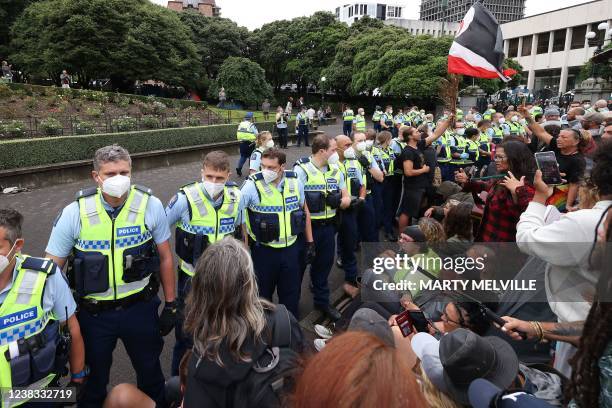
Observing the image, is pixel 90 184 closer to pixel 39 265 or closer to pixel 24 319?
pixel 39 265

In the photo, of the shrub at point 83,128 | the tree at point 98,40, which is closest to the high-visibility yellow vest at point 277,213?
the shrub at point 83,128

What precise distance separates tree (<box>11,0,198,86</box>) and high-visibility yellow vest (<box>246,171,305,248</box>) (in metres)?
28.4

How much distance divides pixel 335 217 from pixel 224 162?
198 centimetres

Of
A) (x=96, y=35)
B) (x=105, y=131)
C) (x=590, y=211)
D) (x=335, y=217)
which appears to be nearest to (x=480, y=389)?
(x=590, y=211)

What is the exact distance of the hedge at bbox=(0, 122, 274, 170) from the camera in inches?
465

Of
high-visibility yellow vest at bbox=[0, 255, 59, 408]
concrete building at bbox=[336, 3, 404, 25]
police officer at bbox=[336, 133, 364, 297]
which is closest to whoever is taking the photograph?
high-visibility yellow vest at bbox=[0, 255, 59, 408]

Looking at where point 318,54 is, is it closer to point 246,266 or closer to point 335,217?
point 335,217

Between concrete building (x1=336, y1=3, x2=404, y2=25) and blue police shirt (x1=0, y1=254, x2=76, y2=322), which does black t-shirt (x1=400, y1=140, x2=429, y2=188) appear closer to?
blue police shirt (x1=0, y1=254, x2=76, y2=322)

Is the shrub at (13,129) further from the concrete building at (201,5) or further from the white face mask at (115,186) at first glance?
the concrete building at (201,5)

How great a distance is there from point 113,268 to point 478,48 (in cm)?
693

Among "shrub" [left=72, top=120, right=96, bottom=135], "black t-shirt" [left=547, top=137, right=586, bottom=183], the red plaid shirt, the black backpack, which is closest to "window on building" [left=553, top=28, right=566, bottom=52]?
"shrub" [left=72, top=120, right=96, bottom=135]

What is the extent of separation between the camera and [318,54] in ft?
147

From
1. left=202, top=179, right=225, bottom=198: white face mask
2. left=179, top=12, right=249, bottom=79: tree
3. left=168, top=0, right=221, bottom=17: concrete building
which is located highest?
left=168, top=0, right=221, bottom=17: concrete building

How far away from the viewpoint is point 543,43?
5656 cm
